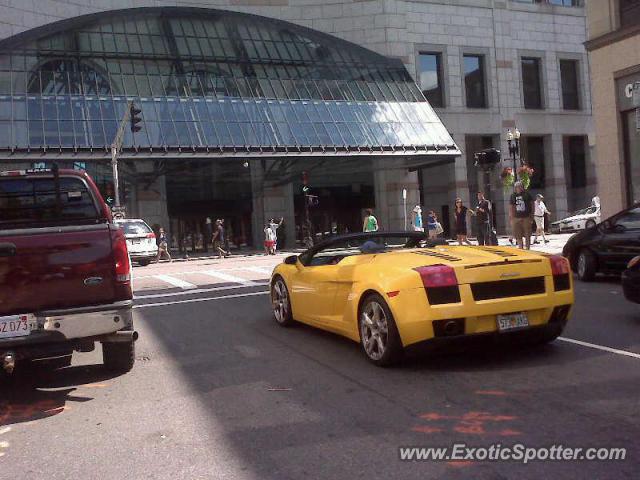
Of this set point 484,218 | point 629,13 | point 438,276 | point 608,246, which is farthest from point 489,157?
point 438,276

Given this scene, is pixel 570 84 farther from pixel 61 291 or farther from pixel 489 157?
pixel 61 291

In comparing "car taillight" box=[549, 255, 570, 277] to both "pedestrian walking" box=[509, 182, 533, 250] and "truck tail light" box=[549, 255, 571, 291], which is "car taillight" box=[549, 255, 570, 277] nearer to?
"truck tail light" box=[549, 255, 571, 291]

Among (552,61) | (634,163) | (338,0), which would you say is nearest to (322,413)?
(634,163)

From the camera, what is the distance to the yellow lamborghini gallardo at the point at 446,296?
556 centimetres

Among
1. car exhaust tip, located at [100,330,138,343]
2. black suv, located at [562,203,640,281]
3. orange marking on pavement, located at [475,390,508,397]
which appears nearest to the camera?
orange marking on pavement, located at [475,390,508,397]

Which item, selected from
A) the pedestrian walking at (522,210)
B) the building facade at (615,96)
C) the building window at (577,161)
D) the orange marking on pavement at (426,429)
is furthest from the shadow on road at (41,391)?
the building window at (577,161)

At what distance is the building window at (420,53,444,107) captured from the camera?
136 feet

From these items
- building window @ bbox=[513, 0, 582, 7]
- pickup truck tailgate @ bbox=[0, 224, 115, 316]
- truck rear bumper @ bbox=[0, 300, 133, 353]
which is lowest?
truck rear bumper @ bbox=[0, 300, 133, 353]

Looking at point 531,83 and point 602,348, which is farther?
point 531,83

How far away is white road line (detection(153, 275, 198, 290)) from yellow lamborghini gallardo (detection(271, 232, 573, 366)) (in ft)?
29.1

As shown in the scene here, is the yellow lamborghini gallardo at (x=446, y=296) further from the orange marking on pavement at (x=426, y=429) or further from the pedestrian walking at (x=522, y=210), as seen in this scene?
the pedestrian walking at (x=522, y=210)

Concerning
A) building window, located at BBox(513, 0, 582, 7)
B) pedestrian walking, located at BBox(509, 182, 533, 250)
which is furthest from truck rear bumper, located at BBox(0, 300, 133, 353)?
building window, located at BBox(513, 0, 582, 7)

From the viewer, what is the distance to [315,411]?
477cm

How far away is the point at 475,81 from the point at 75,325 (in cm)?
4080
